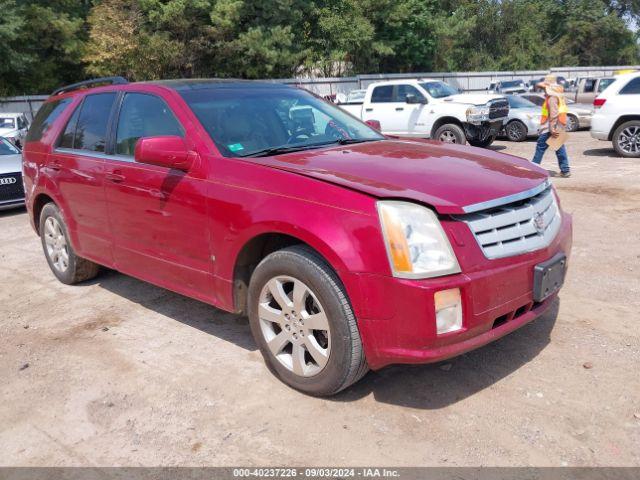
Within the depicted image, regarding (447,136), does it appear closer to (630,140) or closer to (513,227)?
(630,140)

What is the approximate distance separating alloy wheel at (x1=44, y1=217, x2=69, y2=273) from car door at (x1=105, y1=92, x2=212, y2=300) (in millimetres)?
1158

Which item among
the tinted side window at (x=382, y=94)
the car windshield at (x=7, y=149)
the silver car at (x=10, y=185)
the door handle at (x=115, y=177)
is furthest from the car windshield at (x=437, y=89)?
the door handle at (x=115, y=177)

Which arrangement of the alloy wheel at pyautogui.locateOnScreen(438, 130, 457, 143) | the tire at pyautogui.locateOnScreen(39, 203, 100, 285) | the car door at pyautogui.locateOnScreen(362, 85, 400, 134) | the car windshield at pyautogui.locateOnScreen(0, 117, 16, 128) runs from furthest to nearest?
the car windshield at pyautogui.locateOnScreen(0, 117, 16, 128) < the car door at pyautogui.locateOnScreen(362, 85, 400, 134) < the alloy wheel at pyautogui.locateOnScreen(438, 130, 457, 143) < the tire at pyautogui.locateOnScreen(39, 203, 100, 285)

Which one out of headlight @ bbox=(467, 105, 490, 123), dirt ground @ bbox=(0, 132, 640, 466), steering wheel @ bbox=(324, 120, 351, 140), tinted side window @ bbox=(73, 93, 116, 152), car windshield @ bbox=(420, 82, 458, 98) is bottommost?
dirt ground @ bbox=(0, 132, 640, 466)

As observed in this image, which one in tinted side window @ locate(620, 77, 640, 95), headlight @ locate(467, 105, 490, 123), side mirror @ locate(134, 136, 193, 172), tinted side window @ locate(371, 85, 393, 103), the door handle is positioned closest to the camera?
side mirror @ locate(134, 136, 193, 172)

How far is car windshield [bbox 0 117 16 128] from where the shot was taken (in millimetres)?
15688

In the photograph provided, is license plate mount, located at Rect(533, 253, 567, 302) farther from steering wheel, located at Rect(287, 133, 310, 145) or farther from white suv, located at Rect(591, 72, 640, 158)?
white suv, located at Rect(591, 72, 640, 158)

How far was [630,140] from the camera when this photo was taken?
1223 cm

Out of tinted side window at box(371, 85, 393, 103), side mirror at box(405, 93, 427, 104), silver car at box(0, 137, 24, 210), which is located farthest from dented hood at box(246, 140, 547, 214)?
tinted side window at box(371, 85, 393, 103)

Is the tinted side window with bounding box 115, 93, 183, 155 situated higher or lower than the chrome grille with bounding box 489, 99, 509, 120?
higher

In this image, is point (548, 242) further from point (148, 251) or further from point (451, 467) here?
point (148, 251)

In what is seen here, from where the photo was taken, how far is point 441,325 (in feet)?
9.64

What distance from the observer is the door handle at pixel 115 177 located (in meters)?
4.43

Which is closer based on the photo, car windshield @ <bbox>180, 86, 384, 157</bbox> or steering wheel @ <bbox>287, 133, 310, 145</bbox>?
car windshield @ <bbox>180, 86, 384, 157</bbox>
